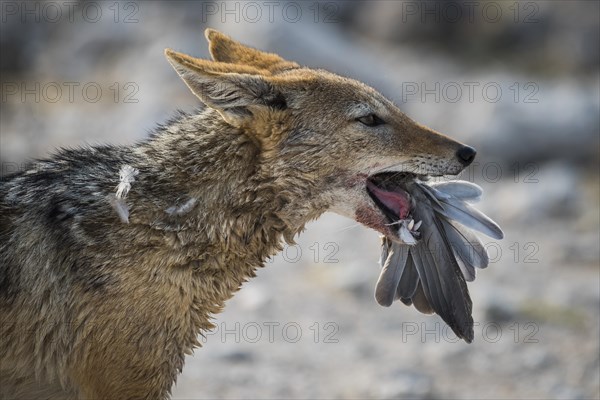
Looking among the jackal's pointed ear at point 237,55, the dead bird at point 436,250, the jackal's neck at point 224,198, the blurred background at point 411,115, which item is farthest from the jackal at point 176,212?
the blurred background at point 411,115

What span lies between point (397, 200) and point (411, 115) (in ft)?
29.0

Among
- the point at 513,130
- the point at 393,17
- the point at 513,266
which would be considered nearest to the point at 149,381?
the point at 513,266

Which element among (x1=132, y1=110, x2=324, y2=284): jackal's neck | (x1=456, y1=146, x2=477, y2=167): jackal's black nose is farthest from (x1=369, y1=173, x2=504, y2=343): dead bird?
(x1=132, y1=110, x2=324, y2=284): jackal's neck

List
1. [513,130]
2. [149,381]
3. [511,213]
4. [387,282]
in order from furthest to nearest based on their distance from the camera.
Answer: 1. [513,130]
2. [511,213]
3. [387,282]
4. [149,381]

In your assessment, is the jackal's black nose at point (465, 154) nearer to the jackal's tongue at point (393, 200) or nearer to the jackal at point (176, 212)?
the jackal at point (176, 212)

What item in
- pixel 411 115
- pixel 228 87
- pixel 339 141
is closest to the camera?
pixel 228 87

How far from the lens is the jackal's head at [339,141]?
544cm

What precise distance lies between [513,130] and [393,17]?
5.73 m

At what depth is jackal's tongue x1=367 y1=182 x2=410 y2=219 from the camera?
5.61 metres

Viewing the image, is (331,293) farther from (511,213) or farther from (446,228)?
(446,228)

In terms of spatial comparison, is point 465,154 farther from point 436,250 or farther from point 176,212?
point 176,212

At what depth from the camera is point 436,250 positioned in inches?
229

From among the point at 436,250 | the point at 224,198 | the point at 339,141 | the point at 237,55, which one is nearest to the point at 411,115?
the point at 237,55

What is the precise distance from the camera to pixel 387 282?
5.83m
